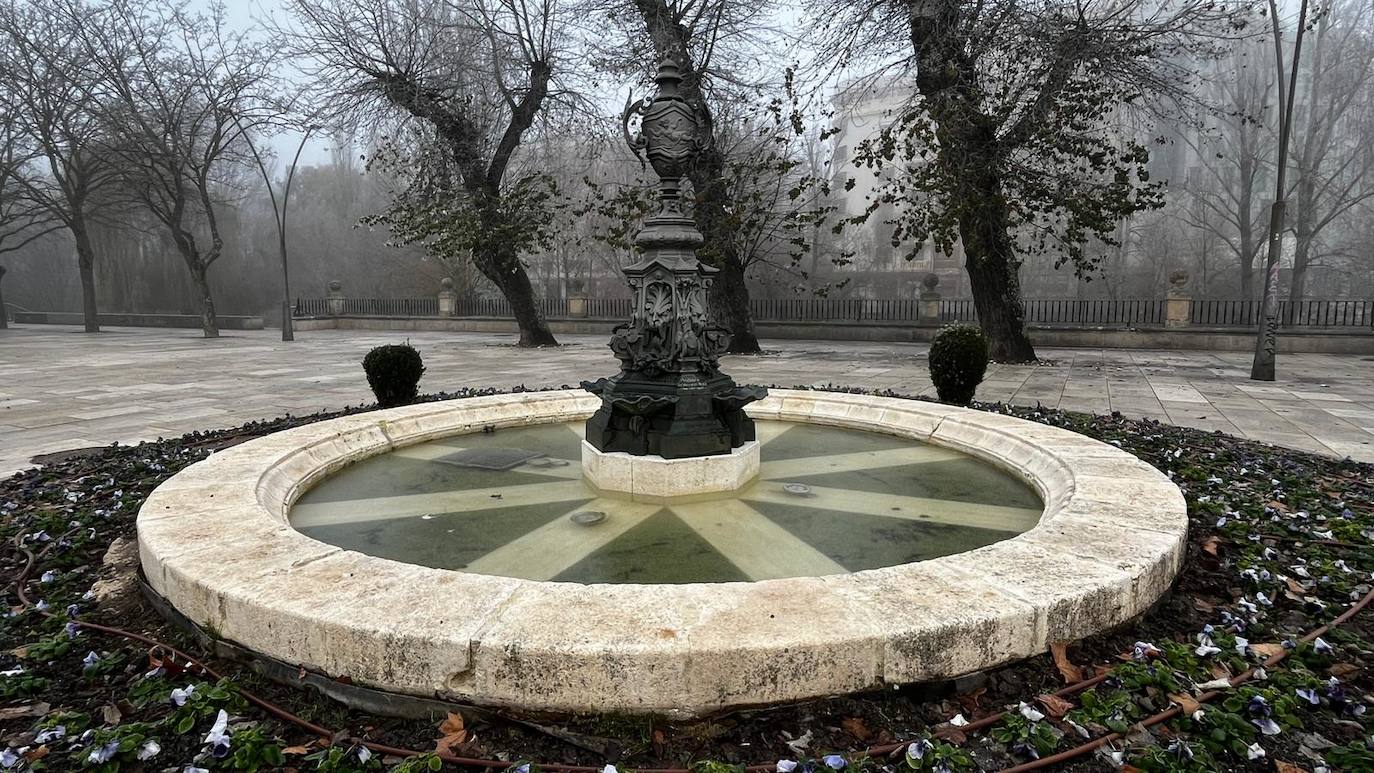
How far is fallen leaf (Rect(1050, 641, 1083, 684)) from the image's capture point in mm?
2557

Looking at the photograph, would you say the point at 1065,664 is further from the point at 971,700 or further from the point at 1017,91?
the point at 1017,91

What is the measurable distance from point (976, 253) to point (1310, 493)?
11597mm

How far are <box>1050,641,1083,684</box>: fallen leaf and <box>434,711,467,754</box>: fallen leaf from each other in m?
2.12

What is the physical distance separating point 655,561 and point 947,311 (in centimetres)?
3036

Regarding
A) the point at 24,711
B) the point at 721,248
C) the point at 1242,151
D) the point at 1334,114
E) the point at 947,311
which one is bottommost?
the point at 24,711

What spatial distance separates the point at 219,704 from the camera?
7.97 feet

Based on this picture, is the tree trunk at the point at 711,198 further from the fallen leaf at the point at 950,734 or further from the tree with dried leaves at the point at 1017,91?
the fallen leaf at the point at 950,734

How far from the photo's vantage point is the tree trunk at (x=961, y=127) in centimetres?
1374

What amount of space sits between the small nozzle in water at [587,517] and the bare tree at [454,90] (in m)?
15.6

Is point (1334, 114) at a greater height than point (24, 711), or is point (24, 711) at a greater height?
point (1334, 114)

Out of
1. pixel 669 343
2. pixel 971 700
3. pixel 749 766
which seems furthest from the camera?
pixel 669 343

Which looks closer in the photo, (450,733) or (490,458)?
(450,733)

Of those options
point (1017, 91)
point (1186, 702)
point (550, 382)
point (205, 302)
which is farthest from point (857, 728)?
point (205, 302)

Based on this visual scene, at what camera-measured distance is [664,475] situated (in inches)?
189
